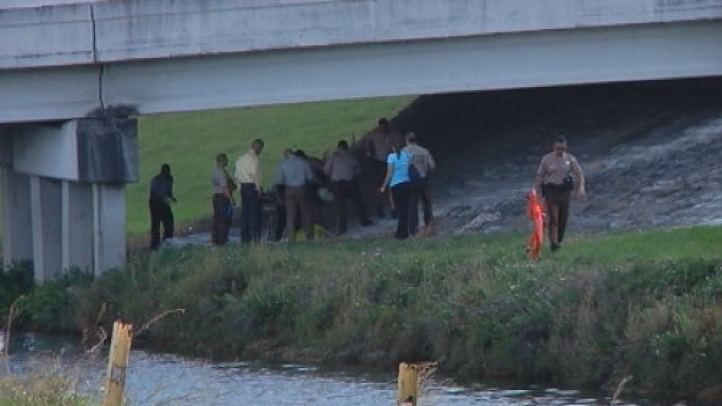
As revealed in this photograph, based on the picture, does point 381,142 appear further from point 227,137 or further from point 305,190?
point 227,137

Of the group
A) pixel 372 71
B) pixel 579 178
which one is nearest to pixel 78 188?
pixel 372 71

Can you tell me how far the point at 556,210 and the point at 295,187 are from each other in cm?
810

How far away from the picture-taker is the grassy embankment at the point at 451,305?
838 inches

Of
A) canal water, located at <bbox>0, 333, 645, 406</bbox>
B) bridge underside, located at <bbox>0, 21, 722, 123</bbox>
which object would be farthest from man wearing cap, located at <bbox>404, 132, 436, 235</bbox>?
canal water, located at <bbox>0, 333, 645, 406</bbox>

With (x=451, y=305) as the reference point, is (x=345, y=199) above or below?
above

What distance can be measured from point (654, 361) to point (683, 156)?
13756mm

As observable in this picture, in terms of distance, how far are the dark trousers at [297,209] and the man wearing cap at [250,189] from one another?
51 cm

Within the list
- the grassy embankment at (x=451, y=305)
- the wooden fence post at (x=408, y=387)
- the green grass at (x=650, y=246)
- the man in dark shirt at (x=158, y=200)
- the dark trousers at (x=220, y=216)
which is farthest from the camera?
the man in dark shirt at (x=158, y=200)

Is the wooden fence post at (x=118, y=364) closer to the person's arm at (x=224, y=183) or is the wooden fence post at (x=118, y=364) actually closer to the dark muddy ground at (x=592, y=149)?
the dark muddy ground at (x=592, y=149)

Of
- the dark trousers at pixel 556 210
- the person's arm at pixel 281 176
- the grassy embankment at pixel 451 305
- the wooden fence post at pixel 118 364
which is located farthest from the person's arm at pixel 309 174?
the wooden fence post at pixel 118 364

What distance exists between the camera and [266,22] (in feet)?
101

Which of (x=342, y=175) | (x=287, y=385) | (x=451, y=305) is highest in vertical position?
(x=342, y=175)

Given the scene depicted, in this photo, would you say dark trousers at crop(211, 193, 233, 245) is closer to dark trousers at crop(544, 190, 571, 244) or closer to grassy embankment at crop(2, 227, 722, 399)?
grassy embankment at crop(2, 227, 722, 399)

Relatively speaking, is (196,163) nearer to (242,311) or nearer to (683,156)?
(683,156)
